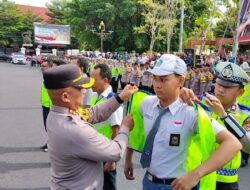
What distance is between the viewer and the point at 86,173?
7.43 feet

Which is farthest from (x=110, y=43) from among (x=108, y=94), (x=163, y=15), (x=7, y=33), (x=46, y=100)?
(x=108, y=94)

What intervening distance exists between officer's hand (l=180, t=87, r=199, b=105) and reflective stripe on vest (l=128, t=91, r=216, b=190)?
0.07 meters

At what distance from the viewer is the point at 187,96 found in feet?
7.32

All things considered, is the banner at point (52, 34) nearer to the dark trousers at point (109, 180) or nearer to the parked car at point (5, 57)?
the parked car at point (5, 57)

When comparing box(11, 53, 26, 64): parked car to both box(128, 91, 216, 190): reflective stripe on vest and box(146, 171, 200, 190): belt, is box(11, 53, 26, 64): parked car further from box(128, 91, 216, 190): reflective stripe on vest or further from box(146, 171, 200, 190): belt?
box(146, 171, 200, 190): belt

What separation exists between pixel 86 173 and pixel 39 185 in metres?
2.95

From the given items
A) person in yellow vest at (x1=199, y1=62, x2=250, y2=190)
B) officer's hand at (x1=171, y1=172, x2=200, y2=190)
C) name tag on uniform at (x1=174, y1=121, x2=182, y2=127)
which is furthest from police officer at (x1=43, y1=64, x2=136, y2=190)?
person in yellow vest at (x1=199, y1=62, x2=250, y2=190)

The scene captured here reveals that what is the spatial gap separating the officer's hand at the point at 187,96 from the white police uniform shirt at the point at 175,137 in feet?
0.29

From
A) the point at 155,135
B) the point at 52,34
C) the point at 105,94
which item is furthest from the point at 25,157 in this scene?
the point at 52,34

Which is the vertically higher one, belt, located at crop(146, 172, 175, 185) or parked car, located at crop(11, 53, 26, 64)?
belt, located at crop(146, 172, 175, 185)

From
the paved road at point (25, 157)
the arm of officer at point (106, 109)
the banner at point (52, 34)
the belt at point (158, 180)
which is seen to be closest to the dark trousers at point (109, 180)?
the arm of officer at point (106, 109)

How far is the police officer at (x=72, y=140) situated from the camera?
215 centimetres

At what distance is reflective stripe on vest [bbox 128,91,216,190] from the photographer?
Answer: 7.06ft

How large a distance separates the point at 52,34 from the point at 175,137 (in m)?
58.0
